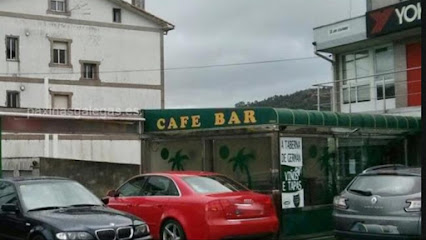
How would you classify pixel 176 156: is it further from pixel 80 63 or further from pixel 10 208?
pixel 80 63

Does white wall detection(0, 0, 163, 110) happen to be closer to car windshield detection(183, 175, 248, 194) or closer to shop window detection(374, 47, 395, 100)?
shop window detection(374, 47, 395, 100)

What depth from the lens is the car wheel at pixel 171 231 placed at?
36.8 ft

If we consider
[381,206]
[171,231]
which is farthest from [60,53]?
[381,206]

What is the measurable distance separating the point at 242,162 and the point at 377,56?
10.7m

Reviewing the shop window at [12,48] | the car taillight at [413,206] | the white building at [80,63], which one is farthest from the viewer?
the shop window at [12,48]

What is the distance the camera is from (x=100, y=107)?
4325cm

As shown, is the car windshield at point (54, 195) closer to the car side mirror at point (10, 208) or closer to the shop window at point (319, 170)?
the car side mirror at point (10, 208)

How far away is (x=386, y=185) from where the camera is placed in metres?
10.8

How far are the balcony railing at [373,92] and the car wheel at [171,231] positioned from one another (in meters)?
11.4

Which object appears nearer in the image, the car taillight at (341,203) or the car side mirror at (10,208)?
the car side mirror at (10,208)

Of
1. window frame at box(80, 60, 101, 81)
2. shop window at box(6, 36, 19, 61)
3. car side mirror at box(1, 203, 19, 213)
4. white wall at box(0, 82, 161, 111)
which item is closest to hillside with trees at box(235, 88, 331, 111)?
white wall at box(0, 82, 161, 111)

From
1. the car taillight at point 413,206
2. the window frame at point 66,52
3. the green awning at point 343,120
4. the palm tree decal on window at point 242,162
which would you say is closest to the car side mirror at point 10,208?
the green awning at point 343,120

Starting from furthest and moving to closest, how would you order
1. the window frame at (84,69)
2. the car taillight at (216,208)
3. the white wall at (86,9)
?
the window frame at (84,69), the white wall at (86,9), the car taillight at (216,208)

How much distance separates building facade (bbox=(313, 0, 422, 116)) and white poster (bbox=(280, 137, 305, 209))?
708 cm
